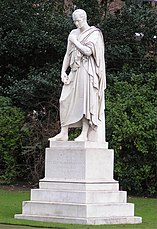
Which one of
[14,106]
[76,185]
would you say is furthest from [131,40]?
[76,185]

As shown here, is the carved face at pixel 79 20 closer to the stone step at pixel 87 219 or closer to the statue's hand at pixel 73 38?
the statue's hand at pixel 73 38

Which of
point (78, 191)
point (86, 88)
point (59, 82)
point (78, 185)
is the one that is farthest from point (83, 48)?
point (59, 82)

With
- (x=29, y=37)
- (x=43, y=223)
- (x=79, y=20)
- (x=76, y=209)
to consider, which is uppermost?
(x=29, y=37)

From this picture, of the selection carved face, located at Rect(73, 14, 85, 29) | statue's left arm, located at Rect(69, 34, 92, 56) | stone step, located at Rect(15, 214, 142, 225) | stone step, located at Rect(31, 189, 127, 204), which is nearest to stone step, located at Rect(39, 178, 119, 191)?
stone step, located at Rect(31, 189, 127, 204)

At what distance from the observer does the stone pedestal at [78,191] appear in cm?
1870

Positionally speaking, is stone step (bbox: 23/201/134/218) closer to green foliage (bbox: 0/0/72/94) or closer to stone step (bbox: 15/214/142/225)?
stone step (bbox: 15/214/142/225)

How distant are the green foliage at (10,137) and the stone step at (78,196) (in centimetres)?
1389

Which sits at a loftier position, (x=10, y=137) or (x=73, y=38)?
(x=73, y=38)

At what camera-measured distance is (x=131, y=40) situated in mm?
35875

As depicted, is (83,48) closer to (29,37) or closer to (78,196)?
(78,196)

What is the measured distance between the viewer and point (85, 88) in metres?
19.6

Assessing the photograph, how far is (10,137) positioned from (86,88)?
14364 mm

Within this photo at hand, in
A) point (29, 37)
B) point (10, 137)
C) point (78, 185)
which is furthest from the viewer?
point (29, 37)

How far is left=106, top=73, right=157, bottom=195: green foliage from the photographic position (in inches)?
1173
